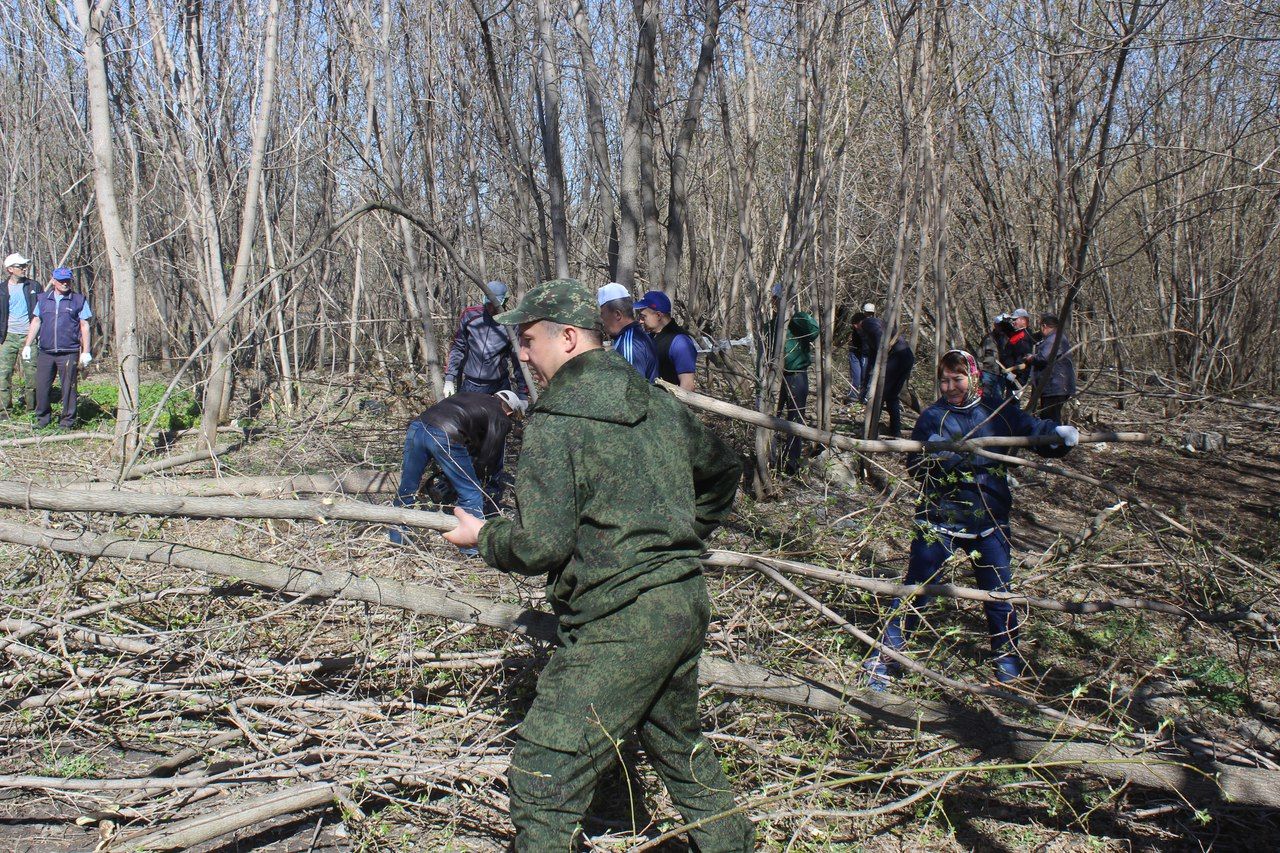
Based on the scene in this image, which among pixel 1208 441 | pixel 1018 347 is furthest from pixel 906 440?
pixel 1208 441

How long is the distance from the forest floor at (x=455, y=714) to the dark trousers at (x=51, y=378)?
512cm

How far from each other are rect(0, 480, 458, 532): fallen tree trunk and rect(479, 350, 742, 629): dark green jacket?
1.18 metres

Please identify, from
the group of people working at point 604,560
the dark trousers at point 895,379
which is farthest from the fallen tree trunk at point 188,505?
the dark trousers at point 895,379

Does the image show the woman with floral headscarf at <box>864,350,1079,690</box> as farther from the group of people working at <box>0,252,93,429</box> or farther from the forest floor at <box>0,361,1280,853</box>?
the group of people working at <box>0,252,93,429</box>

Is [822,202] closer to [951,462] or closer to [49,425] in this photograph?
[951,462]

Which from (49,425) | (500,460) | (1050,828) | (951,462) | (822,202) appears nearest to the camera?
(1050,828)

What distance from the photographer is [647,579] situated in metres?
2.32

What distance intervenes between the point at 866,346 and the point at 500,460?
576cm

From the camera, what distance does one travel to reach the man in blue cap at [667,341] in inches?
237

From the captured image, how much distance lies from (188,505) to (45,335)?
24.0 ft

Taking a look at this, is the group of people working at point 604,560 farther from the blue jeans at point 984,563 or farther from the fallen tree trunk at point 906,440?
the blue jeans at point 984,563

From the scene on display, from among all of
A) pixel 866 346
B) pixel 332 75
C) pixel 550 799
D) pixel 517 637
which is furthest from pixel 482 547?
pixel 332 75

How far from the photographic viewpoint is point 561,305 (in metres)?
2.47

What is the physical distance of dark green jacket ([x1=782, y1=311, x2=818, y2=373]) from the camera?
310 inches
